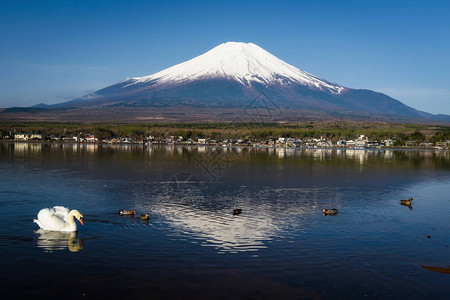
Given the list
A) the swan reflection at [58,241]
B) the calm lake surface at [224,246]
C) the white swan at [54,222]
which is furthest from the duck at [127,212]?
the swan reflection at [58,241]

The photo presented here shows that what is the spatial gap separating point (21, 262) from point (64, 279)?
64.0 inches

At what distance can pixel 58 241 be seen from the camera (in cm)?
1223

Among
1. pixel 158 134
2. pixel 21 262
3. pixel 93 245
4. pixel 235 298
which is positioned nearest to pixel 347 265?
pixel 235 298

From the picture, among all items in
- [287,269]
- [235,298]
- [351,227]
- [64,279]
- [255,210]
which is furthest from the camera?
[255,210]

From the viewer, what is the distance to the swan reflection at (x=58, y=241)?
11.6 meters

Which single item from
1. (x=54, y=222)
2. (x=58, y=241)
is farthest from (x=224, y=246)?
(x=54, y=222)

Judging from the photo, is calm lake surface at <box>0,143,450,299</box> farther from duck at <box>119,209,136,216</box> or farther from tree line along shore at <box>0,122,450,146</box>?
tree line along shore at <box>0,122,450,146</box>

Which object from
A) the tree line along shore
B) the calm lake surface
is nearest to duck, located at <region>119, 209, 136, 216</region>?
the calm lake surface

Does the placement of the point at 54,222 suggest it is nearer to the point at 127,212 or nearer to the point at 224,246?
the point at 127,212

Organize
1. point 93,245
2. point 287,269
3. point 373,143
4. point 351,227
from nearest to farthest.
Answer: point 287,269 < point 93,245 < point 351,227 < point 373,143

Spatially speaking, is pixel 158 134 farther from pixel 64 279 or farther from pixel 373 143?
pixel 64 279

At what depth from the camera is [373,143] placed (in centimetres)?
11338

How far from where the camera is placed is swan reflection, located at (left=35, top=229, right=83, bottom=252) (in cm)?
1160

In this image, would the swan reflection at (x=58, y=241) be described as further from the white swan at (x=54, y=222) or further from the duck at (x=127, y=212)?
the duck at (x=127, y=212)
